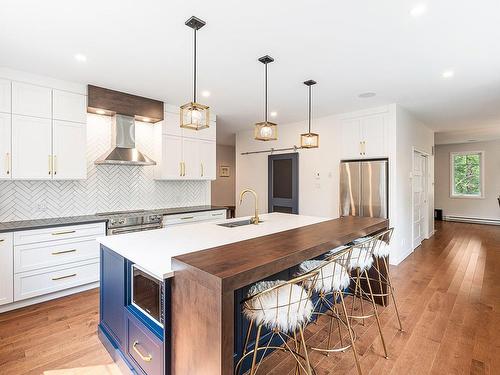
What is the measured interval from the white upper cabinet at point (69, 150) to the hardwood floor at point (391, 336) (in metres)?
1.54

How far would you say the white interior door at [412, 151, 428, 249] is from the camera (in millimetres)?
5402

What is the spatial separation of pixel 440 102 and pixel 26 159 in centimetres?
587

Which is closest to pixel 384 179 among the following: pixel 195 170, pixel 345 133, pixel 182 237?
pixel 345 133

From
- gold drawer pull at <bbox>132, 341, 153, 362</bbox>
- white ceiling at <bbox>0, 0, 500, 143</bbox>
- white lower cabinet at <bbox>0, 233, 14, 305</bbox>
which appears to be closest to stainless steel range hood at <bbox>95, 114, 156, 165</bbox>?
white ceiling at <bbox>0, 0, 500, 143</bbox>

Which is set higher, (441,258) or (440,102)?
(440,102)

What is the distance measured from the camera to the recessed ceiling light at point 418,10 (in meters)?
1.94

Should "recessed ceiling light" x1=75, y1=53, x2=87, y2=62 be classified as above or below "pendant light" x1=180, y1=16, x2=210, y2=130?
above

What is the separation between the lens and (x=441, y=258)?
4770 mm

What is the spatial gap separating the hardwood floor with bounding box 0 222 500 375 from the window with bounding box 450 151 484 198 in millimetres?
6277

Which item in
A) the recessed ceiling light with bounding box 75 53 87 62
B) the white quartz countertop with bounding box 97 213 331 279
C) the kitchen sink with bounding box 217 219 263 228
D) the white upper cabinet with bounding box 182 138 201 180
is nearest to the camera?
the white quartz countertop with bounding box 97 213 331 279

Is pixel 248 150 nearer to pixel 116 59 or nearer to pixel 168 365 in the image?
pixel 116 59

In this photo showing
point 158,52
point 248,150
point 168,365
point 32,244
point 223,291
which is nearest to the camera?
point 223,291

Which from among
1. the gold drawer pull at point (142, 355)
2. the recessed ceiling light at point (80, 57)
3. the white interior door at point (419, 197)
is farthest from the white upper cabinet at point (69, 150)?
the white interior door at point (419, 197)

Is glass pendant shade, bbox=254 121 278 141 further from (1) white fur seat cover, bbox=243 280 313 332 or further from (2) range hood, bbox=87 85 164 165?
(2) range hood, bbox=87 85 164 165
